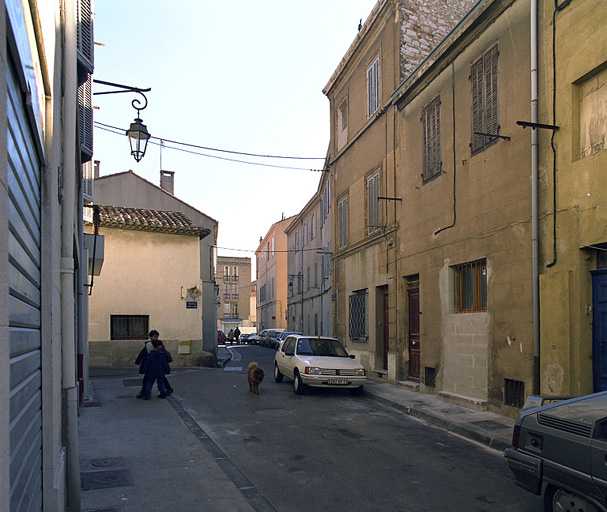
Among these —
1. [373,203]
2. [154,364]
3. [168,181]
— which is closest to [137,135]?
[154,364]

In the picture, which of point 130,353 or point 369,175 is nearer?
point 369,175

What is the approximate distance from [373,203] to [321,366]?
6519mm

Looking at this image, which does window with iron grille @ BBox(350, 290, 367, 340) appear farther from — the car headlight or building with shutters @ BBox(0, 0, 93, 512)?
building with shutters @ BBox(0, 0, 93, 512)

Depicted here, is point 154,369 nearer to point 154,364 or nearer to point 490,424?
point 154,364

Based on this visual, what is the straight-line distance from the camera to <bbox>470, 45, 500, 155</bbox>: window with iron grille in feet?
36.6

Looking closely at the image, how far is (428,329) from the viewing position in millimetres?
13625

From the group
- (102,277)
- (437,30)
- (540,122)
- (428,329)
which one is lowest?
(428,329)

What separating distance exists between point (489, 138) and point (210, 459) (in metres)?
8.13

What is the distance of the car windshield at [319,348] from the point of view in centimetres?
1458

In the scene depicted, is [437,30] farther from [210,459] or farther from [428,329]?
[210,459]

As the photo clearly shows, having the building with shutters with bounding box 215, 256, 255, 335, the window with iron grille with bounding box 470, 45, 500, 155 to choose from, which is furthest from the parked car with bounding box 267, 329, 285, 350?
the building with shutters with bounding box 215, 256, 255, 335

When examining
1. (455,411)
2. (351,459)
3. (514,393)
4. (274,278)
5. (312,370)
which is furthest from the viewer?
(274,278)

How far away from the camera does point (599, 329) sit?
8.36m

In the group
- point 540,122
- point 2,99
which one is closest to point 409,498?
point 2,99
